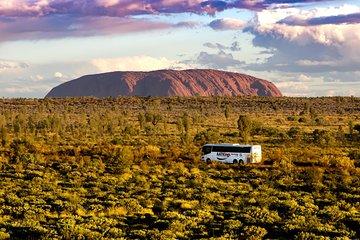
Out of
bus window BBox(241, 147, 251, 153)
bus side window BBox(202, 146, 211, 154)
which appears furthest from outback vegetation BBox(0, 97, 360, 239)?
bus window BBox(241, 147, 251, 153)

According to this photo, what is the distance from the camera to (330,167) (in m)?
47.5

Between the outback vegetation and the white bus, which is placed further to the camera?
the white bus

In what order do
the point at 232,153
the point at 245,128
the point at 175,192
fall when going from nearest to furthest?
the point at 175,192, the point at 232,153, the point at 245,128

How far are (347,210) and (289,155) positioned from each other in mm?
23848

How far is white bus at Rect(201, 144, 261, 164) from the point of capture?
5038 centimetres

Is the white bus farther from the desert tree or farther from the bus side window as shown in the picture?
the desert tree

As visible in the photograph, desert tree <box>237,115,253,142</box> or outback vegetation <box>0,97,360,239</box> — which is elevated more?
desert tree <box>237,115,253,142</box>

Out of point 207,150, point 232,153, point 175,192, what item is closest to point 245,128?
point 207,150

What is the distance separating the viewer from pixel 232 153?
51.9 metres

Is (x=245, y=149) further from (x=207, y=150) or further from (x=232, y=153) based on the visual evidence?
(x=207, y=150)

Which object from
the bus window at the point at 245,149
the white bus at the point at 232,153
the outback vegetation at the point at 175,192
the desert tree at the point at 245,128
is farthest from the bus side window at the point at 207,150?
the desert tree at the point at 245,128

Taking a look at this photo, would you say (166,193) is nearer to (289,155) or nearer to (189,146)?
(289,155)

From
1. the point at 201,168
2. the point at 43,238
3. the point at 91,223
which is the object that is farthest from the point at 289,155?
the point at 43,238

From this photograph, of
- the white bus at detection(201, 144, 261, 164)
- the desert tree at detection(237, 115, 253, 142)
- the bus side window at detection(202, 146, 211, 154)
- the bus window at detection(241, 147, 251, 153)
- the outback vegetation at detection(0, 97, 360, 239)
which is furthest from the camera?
the desert tree at detection(237, 115, 253, 142)
